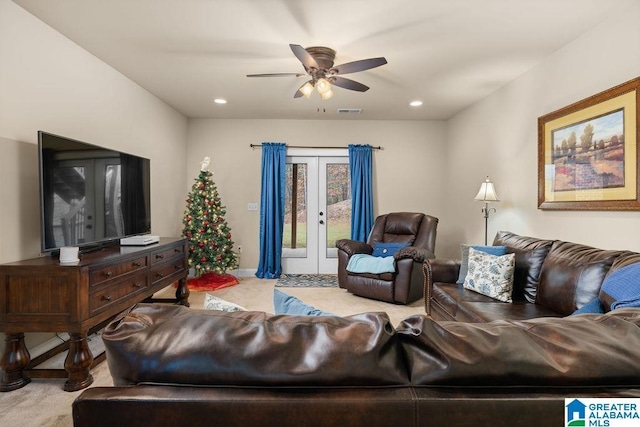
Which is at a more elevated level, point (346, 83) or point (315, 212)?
point (346, 83)

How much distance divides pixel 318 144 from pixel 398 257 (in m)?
2.52

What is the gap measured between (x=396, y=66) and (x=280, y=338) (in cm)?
332

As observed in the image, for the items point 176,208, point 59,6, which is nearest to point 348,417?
point 59,6

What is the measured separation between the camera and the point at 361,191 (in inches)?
219

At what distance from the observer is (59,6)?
7.83 feet

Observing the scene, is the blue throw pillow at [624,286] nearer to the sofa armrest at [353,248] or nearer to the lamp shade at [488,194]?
the lamp shade at [488,194]

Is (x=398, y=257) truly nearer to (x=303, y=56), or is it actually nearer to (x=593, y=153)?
(x=593, y=153)

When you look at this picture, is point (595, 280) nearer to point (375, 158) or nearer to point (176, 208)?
point (375, 158)

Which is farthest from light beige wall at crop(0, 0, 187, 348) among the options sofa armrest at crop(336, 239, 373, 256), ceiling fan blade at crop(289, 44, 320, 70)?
sofa armrest at crop(336, 239, 373, 256)

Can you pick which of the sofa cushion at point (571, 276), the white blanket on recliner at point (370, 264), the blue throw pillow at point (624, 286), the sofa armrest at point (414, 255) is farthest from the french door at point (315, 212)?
the blue throw pillow at point (624, 286)

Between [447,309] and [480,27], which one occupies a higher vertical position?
[480,27]

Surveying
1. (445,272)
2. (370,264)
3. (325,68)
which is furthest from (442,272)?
(325,68)

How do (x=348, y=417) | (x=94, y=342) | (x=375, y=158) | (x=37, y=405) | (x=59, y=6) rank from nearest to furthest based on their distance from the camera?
(x=348, y=417) → (x=37, y=405) → (x=59, y=6) → (x=94, y=342) → (x=375, y=158)

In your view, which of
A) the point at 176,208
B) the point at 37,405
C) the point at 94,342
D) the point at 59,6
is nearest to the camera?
the point at 37,405
